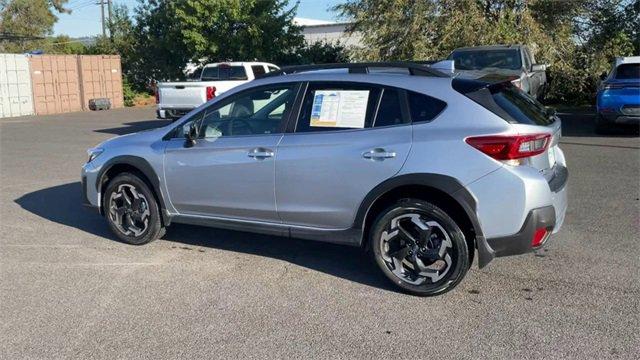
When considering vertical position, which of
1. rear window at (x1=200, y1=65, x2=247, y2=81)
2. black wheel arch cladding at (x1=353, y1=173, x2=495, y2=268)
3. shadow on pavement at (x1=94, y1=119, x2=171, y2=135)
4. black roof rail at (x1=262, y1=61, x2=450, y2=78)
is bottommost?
shadow on pavement at (x1=94, y1=119, x2=171, y2=135)

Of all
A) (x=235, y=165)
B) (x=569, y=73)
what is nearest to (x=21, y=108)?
(x=569, y=73)

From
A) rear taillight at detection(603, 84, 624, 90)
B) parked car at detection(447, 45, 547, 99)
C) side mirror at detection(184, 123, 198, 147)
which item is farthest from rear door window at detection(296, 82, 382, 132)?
rear taillight at detection(603, 84, 624, 90)

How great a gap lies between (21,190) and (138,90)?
2422 centimetres

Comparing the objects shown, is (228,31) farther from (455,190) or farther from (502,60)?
(455,190)

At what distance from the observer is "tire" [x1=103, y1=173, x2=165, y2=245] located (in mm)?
5695

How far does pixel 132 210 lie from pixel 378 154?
2681 mm

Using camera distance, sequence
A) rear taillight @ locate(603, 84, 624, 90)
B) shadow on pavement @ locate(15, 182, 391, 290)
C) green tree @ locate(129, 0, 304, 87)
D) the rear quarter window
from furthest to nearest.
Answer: green tree @ locate(129, 0, 304, 87) < rear taillight @ locate(603, 84, 624, 90) < shadow on pavement @ locate(15, 182, 391, 290) < the rear quarter window

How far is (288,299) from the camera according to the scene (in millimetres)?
4457

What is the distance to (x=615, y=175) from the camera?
8.51 metres

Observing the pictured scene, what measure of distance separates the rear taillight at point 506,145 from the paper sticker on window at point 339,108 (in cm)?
89

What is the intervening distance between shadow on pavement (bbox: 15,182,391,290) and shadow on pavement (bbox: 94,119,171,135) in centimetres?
971

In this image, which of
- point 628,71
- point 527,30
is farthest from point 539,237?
point 527,30

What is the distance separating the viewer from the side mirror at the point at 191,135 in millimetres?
5344

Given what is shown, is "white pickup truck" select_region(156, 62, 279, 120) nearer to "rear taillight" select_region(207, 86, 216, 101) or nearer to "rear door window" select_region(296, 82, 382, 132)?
"rear taillight" select_region(207, 86, 216, 101)
